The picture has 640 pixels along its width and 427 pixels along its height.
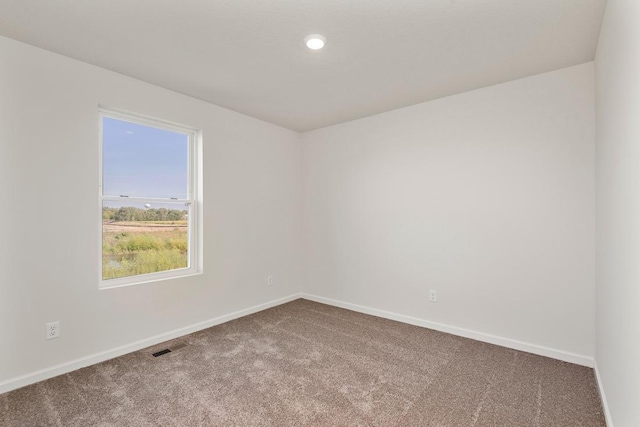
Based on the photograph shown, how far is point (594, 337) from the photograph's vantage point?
2.50m

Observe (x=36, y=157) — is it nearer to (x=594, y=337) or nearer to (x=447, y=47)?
(x=447, y=47)

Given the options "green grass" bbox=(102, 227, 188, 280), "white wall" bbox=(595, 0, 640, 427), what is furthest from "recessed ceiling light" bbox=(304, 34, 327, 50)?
"green grass" bbox=(102, 227, 188, 280)

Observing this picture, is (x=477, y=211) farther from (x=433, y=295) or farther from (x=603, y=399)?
(x=603, y=399)

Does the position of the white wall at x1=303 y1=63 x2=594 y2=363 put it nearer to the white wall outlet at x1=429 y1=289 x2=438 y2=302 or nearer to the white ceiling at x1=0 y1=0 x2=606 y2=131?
the white wall outlet at x1=429 y1=289 x2=438 y2=302

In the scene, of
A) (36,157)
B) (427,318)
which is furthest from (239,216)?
(427,318)

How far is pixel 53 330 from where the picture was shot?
7.86 ft

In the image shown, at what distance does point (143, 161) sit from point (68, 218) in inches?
33.4

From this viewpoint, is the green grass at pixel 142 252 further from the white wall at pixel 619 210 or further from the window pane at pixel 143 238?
the white wall at pixel 619 210

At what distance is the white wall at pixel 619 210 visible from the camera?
1.30 meters

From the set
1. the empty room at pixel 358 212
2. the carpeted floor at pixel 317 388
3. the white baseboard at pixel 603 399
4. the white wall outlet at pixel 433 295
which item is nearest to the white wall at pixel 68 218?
the empty room at pixel 358 212

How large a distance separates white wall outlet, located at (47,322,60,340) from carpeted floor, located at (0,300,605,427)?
1.01 ft

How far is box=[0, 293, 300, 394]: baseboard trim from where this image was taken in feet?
7.30

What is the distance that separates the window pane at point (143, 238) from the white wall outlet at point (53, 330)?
481 mm

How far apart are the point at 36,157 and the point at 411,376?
3241mm
